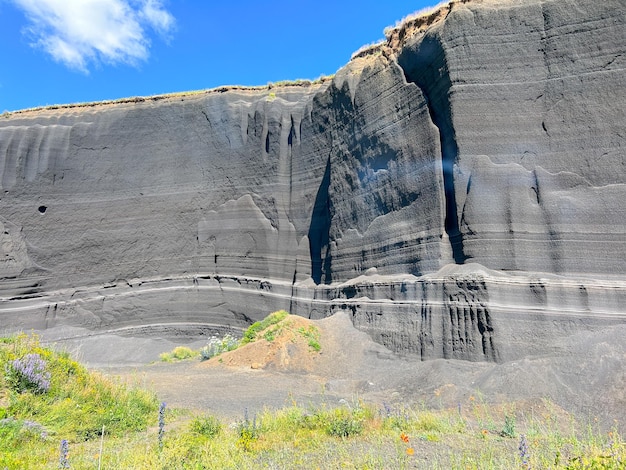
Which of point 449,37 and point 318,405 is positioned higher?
point 449,37

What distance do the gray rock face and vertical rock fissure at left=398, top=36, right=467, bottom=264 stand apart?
0.24ft

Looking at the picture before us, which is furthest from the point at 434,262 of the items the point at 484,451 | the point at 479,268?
the point at 484,451

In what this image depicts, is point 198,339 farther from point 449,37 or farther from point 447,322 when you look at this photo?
point 449,37

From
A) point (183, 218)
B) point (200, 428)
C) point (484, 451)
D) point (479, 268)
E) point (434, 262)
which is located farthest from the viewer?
point (183, 218)

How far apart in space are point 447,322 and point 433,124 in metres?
5.84

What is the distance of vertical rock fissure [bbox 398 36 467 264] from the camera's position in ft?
40.8

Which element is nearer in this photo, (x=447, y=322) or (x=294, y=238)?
(x=447, y=322)

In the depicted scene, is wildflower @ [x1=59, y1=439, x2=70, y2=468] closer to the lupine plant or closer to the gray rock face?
the lupine plant

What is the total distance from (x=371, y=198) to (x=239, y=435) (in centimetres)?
1110

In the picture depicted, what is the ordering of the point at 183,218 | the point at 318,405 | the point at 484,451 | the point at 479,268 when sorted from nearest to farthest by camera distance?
the point at 484,451, the point at 318,405, the point at 479,268, the point at 183,218

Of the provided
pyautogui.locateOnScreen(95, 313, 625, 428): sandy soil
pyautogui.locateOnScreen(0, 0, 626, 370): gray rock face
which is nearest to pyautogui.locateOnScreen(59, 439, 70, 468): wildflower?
pyautogui.locateOnScreen(95, 313, 625, 428): sandy soil

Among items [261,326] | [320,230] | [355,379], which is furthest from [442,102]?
[261,326]

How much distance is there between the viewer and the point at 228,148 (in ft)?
78.6

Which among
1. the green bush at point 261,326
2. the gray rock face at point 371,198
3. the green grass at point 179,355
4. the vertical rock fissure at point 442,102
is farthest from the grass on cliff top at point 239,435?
the green grass at point 179,355
